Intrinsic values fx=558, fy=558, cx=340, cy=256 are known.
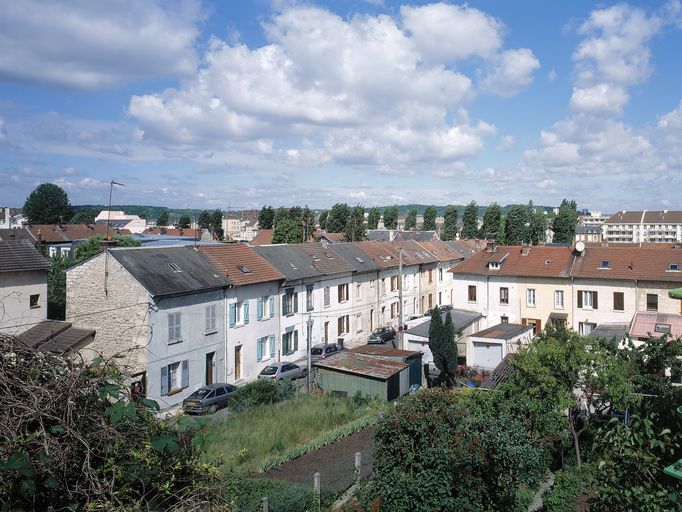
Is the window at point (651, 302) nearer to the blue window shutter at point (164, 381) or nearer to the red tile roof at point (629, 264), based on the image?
the red tile roof at point (629, 264)

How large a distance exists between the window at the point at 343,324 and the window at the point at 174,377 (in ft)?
49.5

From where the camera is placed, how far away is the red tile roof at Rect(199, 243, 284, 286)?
99.3 ft

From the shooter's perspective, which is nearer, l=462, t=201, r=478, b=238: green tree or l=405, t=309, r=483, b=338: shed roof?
l=405, t=309, r=483, b=338: shed roof

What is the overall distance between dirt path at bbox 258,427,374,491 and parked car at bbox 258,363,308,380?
10699mm

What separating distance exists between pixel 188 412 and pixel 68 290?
8.94 metres

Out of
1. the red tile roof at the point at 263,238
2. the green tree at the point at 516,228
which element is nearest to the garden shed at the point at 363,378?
the red tile roof at the point at 263,238

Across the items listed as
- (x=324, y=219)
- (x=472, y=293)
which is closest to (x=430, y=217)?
(x=324, y=219)

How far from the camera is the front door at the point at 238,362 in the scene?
29750 millimetres

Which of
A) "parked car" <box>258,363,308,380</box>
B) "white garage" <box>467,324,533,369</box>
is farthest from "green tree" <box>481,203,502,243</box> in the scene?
"parked car" <box>258,363,308,380</box>

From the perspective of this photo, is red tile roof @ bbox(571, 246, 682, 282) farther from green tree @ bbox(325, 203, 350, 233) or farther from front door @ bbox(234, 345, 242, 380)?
green tree @ bbox(325, 203, 350, 233)

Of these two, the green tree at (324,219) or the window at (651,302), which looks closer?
the window at (651,302)

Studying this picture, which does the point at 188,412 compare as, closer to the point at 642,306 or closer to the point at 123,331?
the point at 123,331

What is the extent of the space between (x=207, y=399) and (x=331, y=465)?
370 inches

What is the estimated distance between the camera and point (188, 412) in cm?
2348
